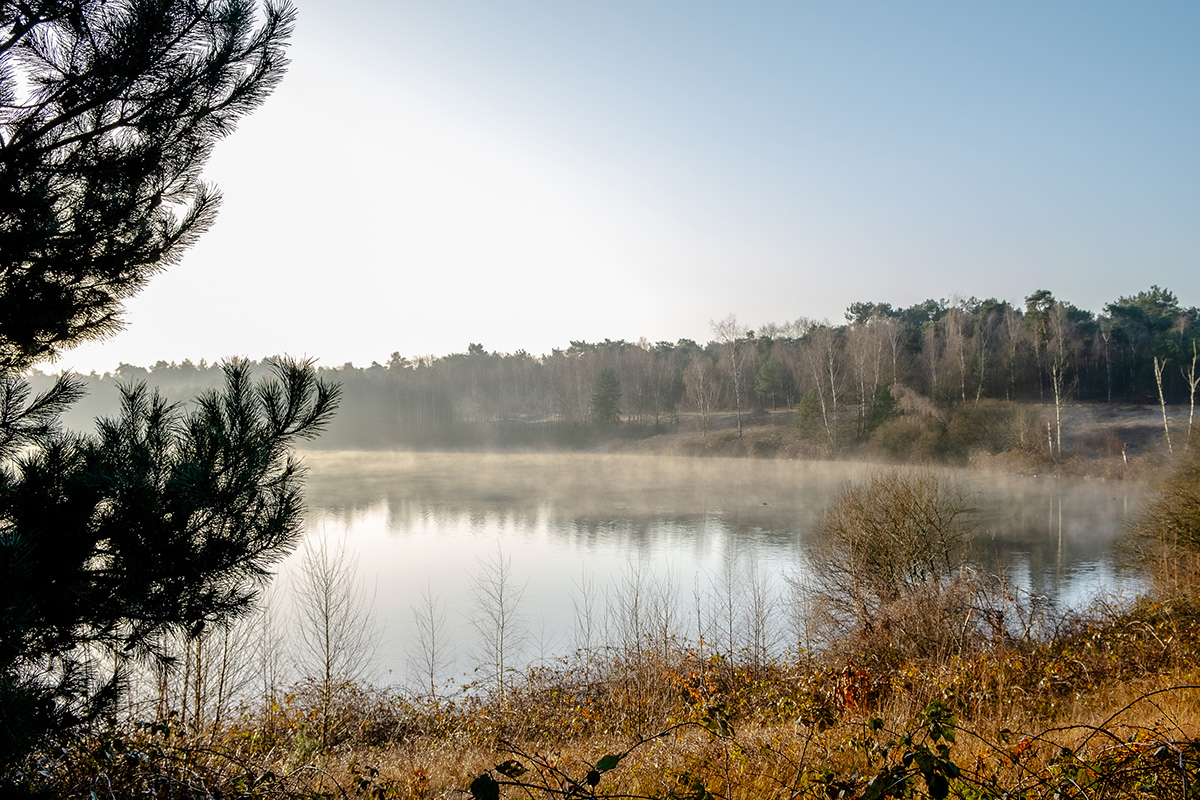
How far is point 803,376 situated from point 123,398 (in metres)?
51.6

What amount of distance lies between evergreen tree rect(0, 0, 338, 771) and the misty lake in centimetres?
1022

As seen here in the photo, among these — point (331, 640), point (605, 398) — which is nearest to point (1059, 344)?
point (605, 398)

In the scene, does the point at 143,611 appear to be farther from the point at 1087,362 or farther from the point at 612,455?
the point at 1087,362

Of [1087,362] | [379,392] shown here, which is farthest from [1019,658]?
[379,392]

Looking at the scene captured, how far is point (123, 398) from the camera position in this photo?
3545mm

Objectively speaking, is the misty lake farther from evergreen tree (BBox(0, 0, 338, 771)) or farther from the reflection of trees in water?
evergreen tree (BBox(0, 0, 338, 771))

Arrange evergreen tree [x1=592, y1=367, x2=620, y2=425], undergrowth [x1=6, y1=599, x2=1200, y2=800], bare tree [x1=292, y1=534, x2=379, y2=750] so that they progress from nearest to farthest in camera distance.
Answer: undergrowth [x1=6, y1=599, x2=1200, y2=800] < bare tree [x1=292, y1=534, x2=379, y2=750] < evergreen tree [x1=592, y1=367, x2=620, y2=425]

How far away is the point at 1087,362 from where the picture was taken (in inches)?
2125

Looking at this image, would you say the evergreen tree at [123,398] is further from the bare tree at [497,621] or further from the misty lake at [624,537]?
the misty lake at [624,537]

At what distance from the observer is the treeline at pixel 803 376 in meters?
47.1

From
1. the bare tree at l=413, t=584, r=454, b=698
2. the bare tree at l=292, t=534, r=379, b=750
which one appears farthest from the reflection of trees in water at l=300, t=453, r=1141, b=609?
the bare tree at l=292, t=534, r=379, b=750

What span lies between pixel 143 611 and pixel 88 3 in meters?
2.98

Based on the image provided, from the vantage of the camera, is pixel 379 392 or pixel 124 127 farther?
pixel 379 392

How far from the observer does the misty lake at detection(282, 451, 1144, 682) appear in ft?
53.3
